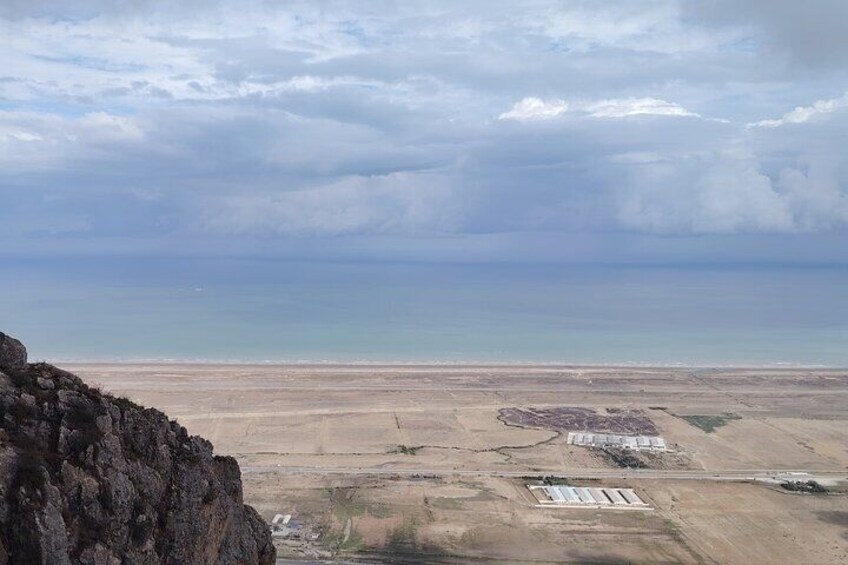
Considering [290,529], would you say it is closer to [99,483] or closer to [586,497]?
[586,497]

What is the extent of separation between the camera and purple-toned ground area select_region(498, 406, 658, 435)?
5391 centimetres

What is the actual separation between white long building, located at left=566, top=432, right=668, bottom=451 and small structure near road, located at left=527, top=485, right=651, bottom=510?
8794mm

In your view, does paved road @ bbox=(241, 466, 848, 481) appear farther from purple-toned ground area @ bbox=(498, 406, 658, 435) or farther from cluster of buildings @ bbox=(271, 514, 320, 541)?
purple-toned ground area @ bbox=(498, 406, 658, 435)

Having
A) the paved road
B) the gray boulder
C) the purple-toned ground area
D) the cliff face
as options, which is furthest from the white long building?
the gray boulder

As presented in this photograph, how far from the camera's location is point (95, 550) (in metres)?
13.2

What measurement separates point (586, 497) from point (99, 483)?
2941 centimetres

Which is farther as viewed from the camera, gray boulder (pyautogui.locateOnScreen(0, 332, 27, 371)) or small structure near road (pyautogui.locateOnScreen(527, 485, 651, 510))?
small structure near road (pyautogui.locateOnScreen(527, 485, 651, 510))

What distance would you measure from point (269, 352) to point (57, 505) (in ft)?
254

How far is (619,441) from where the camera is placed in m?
49.8

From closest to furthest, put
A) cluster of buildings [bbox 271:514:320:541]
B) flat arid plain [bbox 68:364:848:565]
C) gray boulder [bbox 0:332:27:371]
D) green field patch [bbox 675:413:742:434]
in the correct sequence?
gray boulder [bbox 0:332:27:371] < cluster of buildings [bbox 271:514:320:541] < flat arid plain [bbox 68:364:848:565] < green field patch [bbox 675:413:742:434]

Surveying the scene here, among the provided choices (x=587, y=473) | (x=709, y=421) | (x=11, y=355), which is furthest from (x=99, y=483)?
(x=709, y=421)

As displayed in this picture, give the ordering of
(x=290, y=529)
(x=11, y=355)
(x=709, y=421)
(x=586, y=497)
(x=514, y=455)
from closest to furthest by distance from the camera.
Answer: (x=11, y=355) < (x=290, y=529) < (x=586, y=497) < (x=514, y=455) < (x=709, y=421)

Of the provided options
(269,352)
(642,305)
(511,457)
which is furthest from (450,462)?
(642,305)

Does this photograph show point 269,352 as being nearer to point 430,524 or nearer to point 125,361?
point 125,361
